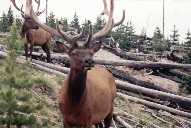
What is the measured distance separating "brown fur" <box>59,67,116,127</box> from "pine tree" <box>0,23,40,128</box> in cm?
62

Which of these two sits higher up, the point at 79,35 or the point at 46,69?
the point at 79,35

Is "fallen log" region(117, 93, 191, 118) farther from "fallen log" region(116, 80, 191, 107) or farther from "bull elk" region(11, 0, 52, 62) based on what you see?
"bull elk" region(11, 0, 52, 62)

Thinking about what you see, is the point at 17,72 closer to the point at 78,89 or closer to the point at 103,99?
the point at 78,89

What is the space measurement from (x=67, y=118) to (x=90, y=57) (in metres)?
1.17

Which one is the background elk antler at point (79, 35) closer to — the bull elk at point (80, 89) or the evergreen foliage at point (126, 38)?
the bull elk at point (80, 89)

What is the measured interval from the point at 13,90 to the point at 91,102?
1.43 metres

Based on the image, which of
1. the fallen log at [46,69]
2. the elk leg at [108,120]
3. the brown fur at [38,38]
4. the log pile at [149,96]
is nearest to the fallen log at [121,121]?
the log pile at [149,96]

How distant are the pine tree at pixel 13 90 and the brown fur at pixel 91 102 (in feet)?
2.04

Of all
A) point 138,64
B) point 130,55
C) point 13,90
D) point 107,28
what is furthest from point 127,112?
point 130,55

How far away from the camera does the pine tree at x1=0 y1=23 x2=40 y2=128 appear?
8.58m

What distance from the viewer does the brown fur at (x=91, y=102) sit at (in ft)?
28.7

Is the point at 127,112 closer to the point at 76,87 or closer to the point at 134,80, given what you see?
the point at 134,80

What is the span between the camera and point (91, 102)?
9.02 metres

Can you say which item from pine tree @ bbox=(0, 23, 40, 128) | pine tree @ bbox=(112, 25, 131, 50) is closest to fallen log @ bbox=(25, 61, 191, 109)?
pine tree @ bbox=(0, 23, 40, 128)
